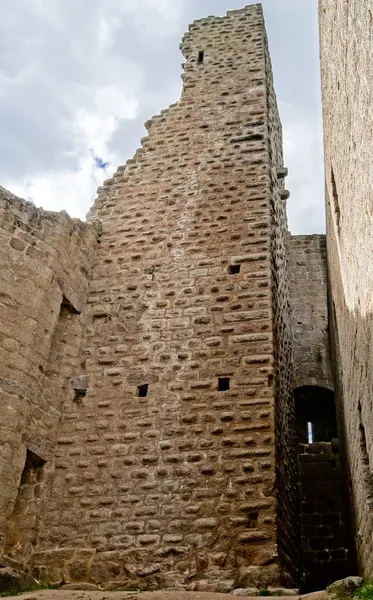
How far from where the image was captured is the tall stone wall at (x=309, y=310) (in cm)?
1021

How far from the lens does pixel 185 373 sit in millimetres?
6227

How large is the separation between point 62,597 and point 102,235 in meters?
4.41

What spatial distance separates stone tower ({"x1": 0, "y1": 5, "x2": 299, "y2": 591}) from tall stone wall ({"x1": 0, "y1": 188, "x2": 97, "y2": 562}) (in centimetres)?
3

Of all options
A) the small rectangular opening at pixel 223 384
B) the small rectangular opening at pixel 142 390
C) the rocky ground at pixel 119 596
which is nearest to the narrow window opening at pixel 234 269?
the small rectangular opening at pixel 223 384

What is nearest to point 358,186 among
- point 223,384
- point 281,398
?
point 223,384

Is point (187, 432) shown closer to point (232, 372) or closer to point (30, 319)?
point (232, 372)

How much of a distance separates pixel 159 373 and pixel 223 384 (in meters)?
0.69

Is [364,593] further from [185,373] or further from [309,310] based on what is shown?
[309,310]

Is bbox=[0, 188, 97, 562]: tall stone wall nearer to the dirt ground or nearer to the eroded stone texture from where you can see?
the dirt ground

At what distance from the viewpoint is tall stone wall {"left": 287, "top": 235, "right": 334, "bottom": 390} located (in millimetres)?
10211

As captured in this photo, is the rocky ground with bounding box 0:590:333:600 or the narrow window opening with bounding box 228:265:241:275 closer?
the rocky ground with bounding box 0:590:333:600

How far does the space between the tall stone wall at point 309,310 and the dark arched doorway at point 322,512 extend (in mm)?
302

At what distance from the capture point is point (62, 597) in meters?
4.58

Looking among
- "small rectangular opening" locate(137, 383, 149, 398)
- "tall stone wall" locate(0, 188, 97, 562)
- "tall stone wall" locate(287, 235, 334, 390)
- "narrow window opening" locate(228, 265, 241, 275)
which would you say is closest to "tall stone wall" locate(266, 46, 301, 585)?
"narrow window opening" locate(228, 265, 241, 275)
